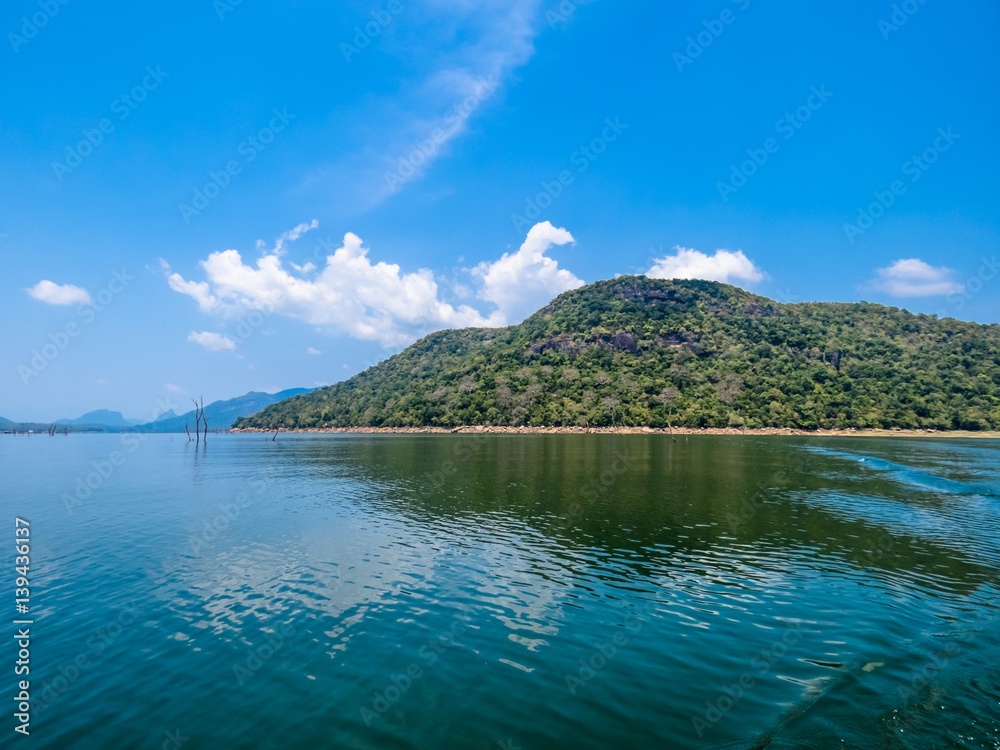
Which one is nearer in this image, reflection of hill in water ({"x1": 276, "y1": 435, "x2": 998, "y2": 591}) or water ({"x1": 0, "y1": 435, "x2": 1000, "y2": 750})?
water ({"x1": 0, "y1": 435, "x2": 1000, "y2": 750})

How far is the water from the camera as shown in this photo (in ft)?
40.8

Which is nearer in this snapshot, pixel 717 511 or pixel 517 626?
pixel 517 626

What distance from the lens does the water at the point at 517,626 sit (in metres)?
12.4

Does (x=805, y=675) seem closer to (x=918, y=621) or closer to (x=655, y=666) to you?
(x=655, y=666)

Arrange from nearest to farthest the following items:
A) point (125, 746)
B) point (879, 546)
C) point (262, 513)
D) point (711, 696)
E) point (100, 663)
A: 1. point (125, 746)
2. point (711, 696)
3. point (100, 663)
4. point (879, 546)
5. point (262, 513)

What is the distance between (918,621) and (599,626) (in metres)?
12.7

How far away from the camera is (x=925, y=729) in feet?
38.4

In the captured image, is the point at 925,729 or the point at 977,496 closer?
the point at 925,729

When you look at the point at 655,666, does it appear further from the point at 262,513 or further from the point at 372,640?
the point at 262,513

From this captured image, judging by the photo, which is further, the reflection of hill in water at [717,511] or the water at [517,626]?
the reflection of hill in water at [717,511]

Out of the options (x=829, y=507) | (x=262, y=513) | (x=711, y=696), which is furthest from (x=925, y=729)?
(x=262, y=513)

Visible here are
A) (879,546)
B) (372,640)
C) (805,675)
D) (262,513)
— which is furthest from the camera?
(262,513)

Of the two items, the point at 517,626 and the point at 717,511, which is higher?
the point at 717,511

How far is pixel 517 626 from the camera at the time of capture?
18672mm
